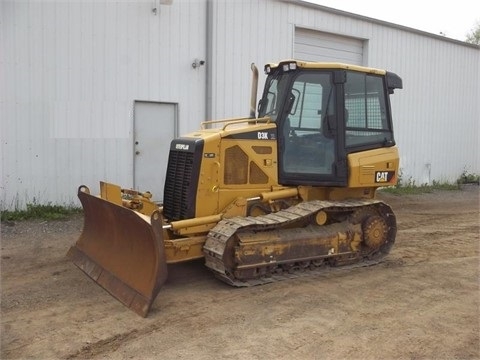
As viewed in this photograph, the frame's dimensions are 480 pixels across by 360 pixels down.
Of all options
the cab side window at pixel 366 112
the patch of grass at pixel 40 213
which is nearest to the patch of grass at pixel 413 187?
the cab side window at pixel 366 112

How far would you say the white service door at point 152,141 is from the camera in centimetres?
1059

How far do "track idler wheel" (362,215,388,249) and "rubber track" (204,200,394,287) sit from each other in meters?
0.31

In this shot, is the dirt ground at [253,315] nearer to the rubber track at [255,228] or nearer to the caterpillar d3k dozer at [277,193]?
the rubber track at [255,228]

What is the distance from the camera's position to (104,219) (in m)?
6.09

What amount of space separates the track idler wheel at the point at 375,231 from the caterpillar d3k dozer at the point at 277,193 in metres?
0.01

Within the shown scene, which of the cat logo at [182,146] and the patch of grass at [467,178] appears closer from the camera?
the cat logo at [182,146]

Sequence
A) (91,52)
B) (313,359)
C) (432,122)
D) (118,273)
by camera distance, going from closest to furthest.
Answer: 1. (313,359)
2. (118,273)
3. (91,52)
4. (432,122)

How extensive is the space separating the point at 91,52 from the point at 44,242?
156 inches

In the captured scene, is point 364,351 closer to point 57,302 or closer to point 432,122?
point 57,302

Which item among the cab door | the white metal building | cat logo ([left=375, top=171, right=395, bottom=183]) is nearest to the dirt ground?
cat logo ([left=375, top=171, right=395, bottom=183])

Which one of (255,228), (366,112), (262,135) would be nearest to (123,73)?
(262,135)

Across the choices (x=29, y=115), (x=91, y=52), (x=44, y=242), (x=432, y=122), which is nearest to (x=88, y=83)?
(x=91, y=52)

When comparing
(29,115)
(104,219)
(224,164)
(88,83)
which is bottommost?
(104,219)

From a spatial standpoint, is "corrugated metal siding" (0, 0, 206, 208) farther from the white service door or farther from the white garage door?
the white garage door
